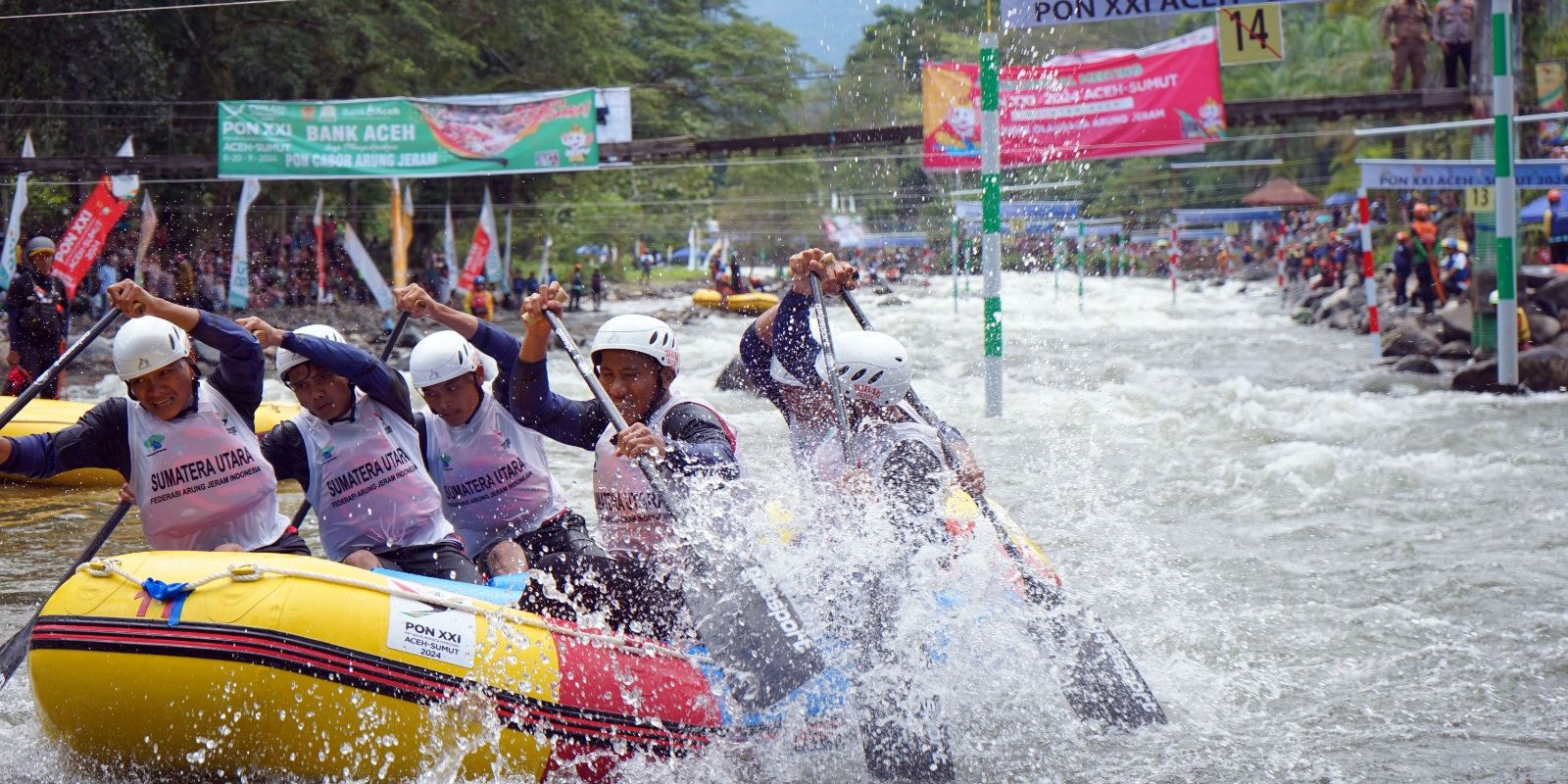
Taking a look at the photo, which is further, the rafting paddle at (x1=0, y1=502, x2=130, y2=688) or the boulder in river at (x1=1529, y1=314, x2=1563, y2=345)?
the boulder in river at (x1=1529, y1=314, x2=1563, y2=345)

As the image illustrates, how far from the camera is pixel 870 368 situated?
5.25m

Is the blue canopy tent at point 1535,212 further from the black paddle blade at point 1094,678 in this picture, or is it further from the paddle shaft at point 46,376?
the paddle shaft at point 46,376

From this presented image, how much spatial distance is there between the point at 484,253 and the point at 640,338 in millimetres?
20936

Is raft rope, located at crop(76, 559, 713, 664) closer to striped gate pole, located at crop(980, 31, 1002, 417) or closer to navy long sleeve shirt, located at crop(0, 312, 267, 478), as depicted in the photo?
navy long sleeve shirt, located at crop(0, 312, 267, 478)

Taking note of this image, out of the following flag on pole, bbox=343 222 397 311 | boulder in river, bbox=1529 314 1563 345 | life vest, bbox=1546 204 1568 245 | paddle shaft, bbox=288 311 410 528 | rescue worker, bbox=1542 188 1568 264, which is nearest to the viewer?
paddle shaft, bbox=288 311 410 528

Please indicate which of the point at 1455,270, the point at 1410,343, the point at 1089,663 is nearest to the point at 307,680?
the point at 1089,663

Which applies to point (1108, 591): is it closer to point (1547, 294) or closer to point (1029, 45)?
point (1547, 294)

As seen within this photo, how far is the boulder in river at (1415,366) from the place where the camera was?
16.3m

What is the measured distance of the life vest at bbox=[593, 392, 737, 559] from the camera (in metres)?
4.96

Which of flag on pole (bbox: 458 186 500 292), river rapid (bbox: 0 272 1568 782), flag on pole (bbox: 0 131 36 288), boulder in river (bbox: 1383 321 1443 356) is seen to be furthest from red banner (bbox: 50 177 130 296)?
boulder in river (bbox: 1383 321 1443 356)

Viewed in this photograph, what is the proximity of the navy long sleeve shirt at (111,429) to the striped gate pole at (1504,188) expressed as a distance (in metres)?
11.1

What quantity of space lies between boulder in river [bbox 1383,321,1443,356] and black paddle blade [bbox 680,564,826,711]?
1504cm

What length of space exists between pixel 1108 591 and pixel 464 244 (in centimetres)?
3027

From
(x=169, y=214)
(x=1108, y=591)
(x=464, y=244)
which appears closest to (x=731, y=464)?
(x=1108, y=591)
